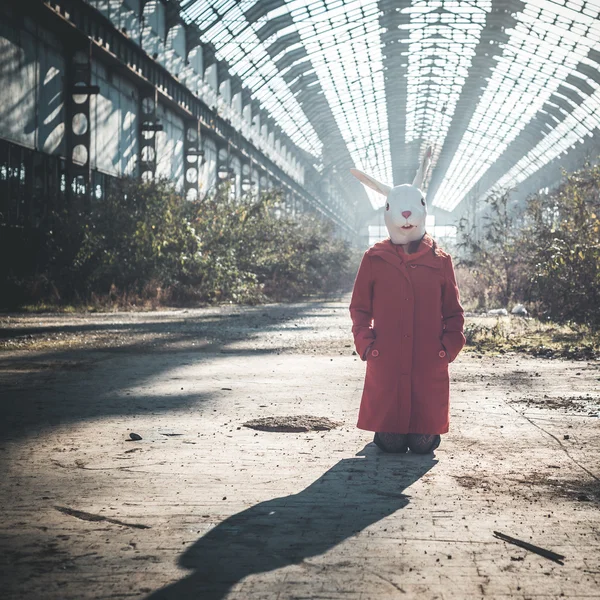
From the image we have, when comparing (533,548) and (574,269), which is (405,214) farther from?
(574,269)

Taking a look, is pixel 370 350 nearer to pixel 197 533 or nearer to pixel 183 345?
pixel 197 533

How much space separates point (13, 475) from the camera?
15.0 feet

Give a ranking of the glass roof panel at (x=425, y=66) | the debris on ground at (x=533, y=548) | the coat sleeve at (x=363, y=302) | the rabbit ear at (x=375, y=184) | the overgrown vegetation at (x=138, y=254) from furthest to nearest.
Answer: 1. the glass roof panel at (x=425, y=66)
2. the overgrown vegetation at (x=138, y=254)
3. the rabbit ear at (x=375, y=184)
4. the coat sleeve at (x=363, y=302)
5. the debris on ground at (x=533, y=548)

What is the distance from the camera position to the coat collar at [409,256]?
533 centimetres

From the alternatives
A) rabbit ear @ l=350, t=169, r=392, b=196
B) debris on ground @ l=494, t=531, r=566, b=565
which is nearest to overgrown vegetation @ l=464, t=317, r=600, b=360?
rabbit ear @ l=350, t=169, r=392, b=196

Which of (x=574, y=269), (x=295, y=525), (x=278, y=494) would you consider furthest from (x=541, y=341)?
(x=295, y=525)

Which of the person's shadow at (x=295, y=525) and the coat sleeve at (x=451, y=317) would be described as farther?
the coat sleeve at (x=451, y=317)

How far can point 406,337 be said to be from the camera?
520cm

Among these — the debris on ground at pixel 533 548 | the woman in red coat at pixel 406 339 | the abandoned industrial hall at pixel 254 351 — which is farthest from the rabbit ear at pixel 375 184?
the debris on ground at pixel 533 548

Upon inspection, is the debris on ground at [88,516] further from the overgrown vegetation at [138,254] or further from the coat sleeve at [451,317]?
the overgrown vegetation at [138,254]

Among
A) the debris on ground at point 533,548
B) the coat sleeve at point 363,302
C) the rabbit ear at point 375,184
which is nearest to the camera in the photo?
the debris on ground at point 533,548

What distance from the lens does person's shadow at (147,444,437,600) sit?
3.08m

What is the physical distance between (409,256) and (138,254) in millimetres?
16113

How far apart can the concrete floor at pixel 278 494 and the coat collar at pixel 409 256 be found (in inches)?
44.0
